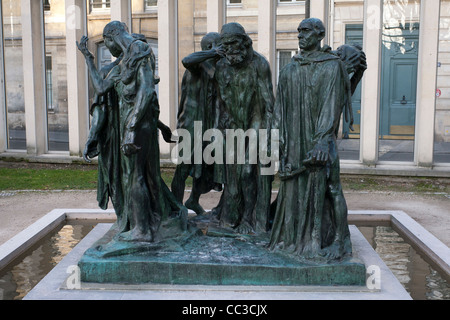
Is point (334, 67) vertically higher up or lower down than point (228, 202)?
higher up

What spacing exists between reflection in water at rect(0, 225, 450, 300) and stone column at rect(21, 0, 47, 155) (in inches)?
293

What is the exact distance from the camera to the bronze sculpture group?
18.6ft

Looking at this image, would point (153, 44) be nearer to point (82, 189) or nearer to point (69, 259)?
point (82, 189)

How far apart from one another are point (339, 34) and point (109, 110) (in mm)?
8419

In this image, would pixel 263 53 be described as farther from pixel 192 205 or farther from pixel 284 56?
pixel 192 205

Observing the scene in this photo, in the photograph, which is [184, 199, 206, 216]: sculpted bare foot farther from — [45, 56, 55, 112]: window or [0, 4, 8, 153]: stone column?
[0, 4, 8, 153]: stone column

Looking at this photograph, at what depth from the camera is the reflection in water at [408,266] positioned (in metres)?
5.61

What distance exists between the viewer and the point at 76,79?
46.6 ft

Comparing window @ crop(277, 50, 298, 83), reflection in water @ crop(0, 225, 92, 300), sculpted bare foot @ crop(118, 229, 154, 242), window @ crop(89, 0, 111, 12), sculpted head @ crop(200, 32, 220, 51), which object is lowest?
reflection in water @ crop(0, 225, 92, 300)

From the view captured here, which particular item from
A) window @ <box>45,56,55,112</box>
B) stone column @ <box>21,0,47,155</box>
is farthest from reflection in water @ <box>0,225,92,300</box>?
window @ <box>45,56,55,112</box>

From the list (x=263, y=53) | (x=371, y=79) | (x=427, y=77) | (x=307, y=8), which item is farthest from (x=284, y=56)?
(x=427, y=77)

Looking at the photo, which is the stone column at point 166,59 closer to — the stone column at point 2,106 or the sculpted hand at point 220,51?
the stone column at point 2,106
